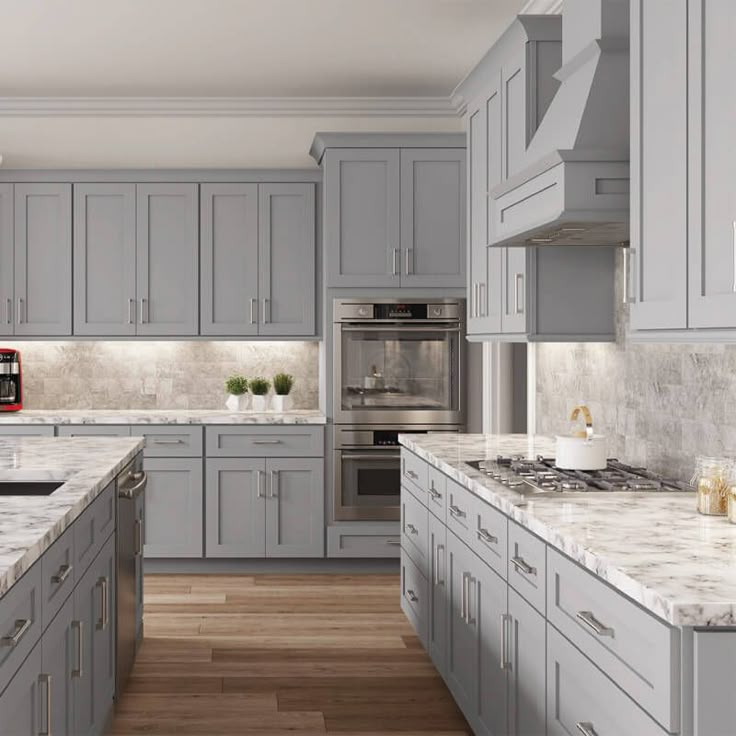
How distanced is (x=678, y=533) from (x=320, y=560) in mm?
3732

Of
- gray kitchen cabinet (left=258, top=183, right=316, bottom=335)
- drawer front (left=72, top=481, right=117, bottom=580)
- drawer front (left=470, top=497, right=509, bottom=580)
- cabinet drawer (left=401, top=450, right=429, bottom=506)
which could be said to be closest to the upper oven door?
gray kitchen cabinet (left=258, top=183, right=316, bottom=335)

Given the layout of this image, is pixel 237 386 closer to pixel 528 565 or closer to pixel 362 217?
pixel 362 217

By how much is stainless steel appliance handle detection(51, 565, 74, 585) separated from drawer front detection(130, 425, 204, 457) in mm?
3127

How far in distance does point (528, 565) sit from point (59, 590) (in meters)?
1.16

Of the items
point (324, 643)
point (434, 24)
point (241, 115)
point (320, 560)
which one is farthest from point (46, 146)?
point (324, 643)

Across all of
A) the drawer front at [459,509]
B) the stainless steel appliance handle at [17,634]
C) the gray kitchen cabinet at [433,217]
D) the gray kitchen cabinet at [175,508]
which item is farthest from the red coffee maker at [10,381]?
the stainless steel appliance handle at [17,634]

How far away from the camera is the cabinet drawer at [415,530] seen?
12.3ft

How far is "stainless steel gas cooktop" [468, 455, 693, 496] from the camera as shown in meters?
2.70

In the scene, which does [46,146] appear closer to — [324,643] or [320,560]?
[320,560]

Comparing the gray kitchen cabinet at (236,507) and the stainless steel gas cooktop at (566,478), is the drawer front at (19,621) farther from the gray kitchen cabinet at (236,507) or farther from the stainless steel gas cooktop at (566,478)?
the gray kitchen cabinet at (236,507)

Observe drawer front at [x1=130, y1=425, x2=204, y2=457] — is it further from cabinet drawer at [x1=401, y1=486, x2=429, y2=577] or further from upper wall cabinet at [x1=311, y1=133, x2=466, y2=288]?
cabinet drawer at [x1=401, y1=486, x2=429, y2=577]

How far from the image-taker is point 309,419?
552cm

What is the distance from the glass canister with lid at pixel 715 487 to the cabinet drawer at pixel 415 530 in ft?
5.05

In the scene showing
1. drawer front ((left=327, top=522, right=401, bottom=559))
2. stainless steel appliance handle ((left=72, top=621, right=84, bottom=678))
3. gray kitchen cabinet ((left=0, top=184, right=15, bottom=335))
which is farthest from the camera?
gray kitchen cabinet ((left=0, top=184, right=15, bottom=335))
